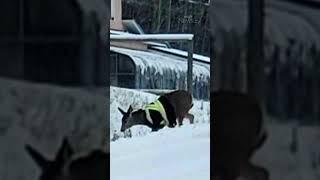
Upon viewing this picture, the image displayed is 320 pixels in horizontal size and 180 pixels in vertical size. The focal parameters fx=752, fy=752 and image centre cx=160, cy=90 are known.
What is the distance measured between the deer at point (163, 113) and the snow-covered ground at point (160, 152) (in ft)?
0.31

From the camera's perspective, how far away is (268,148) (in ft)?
8.79

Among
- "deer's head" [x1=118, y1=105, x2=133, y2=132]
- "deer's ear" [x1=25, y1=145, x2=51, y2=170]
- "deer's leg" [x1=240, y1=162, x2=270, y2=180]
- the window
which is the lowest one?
"deer's head" [x1=118, y1=105, x2=133, y2=132]

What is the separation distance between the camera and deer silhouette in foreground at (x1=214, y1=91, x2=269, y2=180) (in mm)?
2695

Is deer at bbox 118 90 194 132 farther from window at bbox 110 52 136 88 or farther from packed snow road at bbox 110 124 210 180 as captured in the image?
window at bbox 110 52 136 88

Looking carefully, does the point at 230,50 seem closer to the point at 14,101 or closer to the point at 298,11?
the point at 298,11

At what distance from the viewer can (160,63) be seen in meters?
13.6

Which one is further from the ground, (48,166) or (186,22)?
(186,22)

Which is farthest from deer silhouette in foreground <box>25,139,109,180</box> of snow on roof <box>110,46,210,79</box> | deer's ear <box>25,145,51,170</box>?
snow on roof <box>110,46,210,79</box>

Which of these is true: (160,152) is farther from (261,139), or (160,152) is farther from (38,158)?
(261,139)

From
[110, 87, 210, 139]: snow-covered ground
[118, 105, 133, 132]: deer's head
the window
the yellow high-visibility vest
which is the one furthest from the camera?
the window

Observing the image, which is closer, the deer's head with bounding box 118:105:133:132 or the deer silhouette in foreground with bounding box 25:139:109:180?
the deer silhouette in foreground with bounding box 25:139:109:180

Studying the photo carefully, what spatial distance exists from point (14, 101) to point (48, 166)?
0.27m

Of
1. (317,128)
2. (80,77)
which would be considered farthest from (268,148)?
(80,77)

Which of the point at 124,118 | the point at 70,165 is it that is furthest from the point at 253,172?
the point at 124,118
